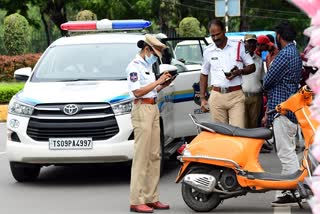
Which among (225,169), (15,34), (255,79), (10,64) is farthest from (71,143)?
(15,34)

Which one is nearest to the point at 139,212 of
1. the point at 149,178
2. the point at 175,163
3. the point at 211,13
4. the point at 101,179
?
the point at 149,178

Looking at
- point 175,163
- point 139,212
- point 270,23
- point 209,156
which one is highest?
point 209,156

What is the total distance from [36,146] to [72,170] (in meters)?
1.80

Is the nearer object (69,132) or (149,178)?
(149,178)

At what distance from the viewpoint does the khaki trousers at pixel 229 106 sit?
8602 mm

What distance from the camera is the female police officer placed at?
24.2ft

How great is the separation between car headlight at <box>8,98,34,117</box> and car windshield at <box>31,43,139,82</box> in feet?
1.97

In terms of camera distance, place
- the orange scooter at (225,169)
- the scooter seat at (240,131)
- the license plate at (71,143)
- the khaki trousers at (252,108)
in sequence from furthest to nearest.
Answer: the khaki trousers at (252,108) < the license plate at (71,143) < the scooter seat at (240,131) < the orange scooter at (225,169)

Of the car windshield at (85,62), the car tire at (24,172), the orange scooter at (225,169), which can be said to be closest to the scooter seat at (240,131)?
the orange scooter at (225,169)

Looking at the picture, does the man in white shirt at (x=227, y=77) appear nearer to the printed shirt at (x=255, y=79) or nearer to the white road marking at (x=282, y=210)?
the white road marking at (x=282, y=210)

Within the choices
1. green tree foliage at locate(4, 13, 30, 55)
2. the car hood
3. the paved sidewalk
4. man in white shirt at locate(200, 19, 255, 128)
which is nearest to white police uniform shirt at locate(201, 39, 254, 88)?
man in white shirt at locate(200, 19, 255, 128)

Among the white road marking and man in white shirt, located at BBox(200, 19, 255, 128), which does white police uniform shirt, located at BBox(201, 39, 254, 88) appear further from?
the white road marking

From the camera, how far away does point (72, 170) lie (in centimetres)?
1071

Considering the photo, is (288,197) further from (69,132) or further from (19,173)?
(19,173)
